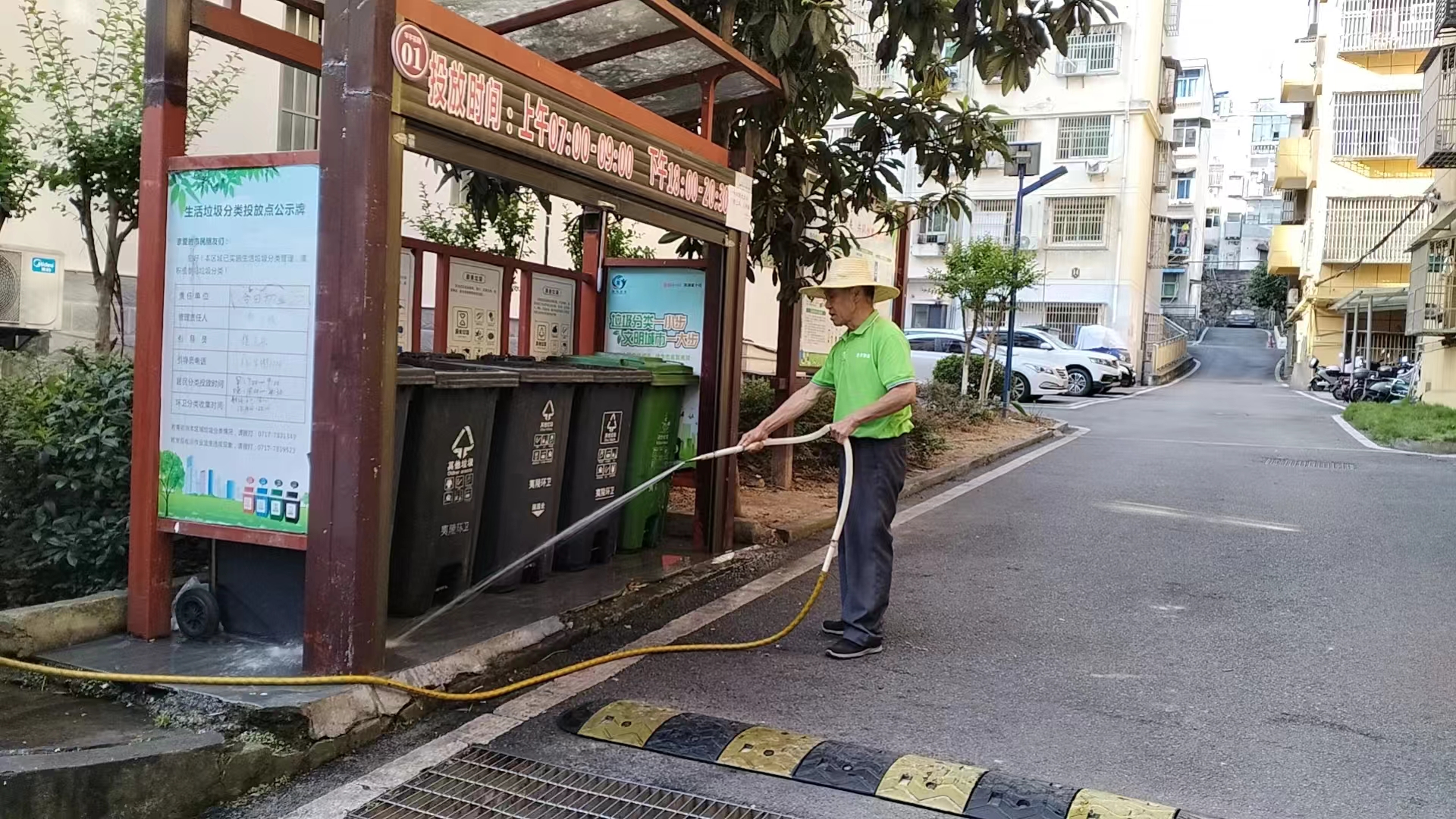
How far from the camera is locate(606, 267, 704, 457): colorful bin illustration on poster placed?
22.9 ft

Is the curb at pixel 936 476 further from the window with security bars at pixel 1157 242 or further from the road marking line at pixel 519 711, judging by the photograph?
the window with security bars at pixel 1157 242

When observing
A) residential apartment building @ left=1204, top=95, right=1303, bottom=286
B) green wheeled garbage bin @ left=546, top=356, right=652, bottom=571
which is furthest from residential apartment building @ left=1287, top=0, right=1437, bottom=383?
residential apartment building @ left=1204, top=95, right=1303, bottom=286

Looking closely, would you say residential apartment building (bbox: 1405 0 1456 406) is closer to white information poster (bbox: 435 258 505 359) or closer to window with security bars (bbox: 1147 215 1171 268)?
window with security bars (bbox: 1147 215 1171 268)

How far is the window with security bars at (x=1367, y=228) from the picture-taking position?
34.4m

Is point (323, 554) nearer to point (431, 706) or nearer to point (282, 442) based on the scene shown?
point (282, 442)

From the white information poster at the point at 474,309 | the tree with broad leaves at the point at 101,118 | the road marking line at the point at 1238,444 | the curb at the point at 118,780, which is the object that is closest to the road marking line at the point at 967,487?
the road marking line at the point at 1238,444

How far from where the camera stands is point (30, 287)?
7816 mm

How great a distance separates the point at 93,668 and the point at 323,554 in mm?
903

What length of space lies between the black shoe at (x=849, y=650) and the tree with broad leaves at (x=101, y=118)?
4322 millimetres

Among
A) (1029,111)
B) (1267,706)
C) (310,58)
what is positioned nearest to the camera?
(1267,706)

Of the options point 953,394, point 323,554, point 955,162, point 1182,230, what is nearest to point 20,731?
point 323,554

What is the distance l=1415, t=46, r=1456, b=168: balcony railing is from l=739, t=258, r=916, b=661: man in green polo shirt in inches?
797

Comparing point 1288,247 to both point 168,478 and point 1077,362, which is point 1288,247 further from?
point 168,478

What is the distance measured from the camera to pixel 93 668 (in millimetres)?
3939
